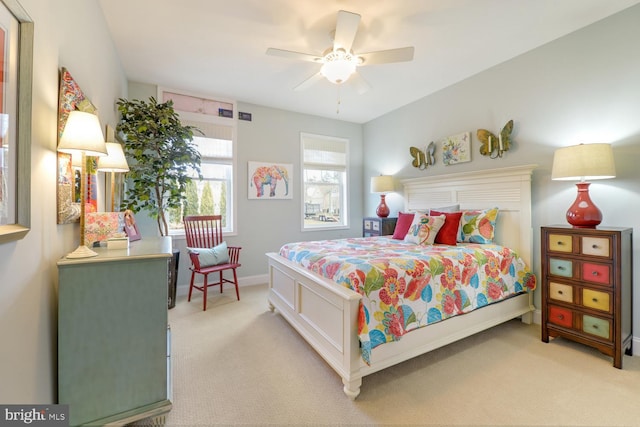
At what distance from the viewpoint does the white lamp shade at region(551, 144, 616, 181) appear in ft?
Answer: 6.86

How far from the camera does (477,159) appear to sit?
3.35 metres

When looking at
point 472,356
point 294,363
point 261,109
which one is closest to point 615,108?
point 472,356

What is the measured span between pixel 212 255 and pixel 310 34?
102 inches

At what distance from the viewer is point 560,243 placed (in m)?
2.31

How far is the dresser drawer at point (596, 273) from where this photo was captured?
6.75 ft

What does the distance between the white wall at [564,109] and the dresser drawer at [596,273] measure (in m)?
0.43

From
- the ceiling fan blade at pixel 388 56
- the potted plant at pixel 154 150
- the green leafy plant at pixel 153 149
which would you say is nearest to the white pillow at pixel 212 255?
the potted plant at pixel 154 150

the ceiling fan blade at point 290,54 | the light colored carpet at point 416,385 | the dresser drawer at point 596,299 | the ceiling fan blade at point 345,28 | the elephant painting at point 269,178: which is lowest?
the light colored carpet at point 416,385

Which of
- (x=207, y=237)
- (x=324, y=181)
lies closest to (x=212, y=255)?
(x=207, y=237)

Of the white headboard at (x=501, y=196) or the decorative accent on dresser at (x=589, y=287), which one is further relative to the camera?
the white headboard at (x=501, y=196)

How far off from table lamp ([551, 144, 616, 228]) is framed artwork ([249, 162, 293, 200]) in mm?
3357

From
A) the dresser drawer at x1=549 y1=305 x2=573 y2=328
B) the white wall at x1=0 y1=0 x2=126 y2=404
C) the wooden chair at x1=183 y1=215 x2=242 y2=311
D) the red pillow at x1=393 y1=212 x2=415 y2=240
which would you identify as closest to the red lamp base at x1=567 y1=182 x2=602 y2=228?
the dresser drawer at x1=549 y1=305 x2=573 y2=328

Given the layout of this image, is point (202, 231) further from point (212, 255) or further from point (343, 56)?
point (343, 56)

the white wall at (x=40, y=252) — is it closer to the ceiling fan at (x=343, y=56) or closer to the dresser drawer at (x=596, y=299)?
the ceiling fan at (x=343, y=56)
